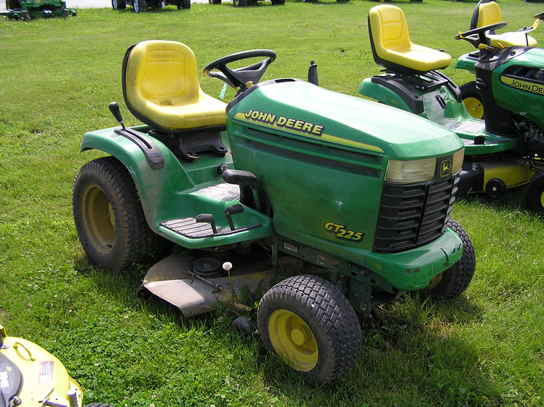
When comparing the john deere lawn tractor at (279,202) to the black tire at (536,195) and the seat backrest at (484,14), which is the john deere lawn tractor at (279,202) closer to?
the black tire at (536,195)

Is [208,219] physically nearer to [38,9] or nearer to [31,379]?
[31,379]

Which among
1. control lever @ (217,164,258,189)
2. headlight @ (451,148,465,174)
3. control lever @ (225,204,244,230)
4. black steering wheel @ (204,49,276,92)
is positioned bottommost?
control lever @ (225,204,244,230)

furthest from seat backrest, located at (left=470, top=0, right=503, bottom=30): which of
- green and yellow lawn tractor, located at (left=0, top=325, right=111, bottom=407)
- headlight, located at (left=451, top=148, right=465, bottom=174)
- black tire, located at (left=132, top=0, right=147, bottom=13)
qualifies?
black tire, located at (left=132, top=0, right=147, bottom=13)

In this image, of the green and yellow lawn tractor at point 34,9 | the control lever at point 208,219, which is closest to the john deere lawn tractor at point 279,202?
the control lever at point 208,219

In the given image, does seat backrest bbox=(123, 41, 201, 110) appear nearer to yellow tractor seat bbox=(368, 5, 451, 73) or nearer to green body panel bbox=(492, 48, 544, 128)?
yellow tractor seat bbox=(368, 5, 451, 73)

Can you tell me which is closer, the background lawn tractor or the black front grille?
the black front grille

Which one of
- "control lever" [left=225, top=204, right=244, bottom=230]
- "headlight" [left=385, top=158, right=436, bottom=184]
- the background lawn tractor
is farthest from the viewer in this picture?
the background lawn tractor

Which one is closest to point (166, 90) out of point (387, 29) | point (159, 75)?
point (159, 75)

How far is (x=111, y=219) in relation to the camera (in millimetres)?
3945

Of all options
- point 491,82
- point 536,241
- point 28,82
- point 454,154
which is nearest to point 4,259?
point 454,154

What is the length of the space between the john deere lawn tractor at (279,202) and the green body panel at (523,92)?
6.68ft

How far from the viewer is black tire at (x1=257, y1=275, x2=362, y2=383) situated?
2.55 m

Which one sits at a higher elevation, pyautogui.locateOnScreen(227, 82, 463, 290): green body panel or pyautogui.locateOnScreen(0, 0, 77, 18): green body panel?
pyautogui.locateOnScreen(227, 82, 463, 290): green body panel

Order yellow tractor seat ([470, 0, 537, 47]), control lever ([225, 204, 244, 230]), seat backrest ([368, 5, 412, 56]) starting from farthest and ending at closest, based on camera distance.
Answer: yellow tractor seat ([470, 0, 537, 47]) → seat backrest ([368, 5, 412, 56]) → control lever ([225, 204, 244, 230])
